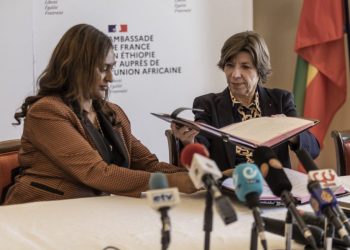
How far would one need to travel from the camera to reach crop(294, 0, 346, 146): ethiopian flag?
3285 mm

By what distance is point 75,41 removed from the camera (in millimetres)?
1854

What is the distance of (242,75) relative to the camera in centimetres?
230

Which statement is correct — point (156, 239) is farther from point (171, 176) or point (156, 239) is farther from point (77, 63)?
point (77, 63)

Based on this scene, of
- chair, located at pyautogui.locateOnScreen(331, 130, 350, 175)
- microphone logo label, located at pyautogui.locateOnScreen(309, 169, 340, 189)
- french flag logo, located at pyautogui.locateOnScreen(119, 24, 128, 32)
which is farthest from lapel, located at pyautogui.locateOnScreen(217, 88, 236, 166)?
microphone logo label, located at pyautogui.locateOnScreen(309, 169, 340, 189)

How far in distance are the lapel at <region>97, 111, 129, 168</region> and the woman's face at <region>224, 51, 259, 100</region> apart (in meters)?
0.61

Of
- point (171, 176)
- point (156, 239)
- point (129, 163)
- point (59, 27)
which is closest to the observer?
point (156, 239)

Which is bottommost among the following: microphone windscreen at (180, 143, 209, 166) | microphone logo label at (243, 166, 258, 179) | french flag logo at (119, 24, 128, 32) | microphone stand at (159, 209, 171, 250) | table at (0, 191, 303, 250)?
table at (0, 191, 303, 250)

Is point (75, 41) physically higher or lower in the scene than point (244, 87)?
higher

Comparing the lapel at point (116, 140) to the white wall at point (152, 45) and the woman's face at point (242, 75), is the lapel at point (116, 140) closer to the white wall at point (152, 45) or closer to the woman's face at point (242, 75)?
the woman's face at point (242, 75)

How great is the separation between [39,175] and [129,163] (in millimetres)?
339

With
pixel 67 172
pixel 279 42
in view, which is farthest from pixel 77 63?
pixel 279 42

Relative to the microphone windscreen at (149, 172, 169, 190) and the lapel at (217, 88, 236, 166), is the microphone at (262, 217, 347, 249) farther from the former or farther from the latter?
the lapel at (217, 88, 236, 166)

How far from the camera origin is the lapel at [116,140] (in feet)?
6.27

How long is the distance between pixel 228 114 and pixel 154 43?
0.99m
